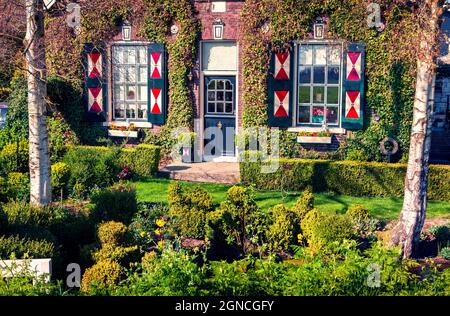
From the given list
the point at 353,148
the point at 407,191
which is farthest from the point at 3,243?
the point at 353,148

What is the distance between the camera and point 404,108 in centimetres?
1399

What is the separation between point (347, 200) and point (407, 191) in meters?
3.25

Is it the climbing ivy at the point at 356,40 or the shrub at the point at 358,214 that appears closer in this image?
the shrub at the point at 358,214

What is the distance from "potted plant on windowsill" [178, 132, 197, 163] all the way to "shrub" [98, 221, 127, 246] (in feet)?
23.9

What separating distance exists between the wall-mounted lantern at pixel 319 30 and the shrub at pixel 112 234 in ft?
26.7

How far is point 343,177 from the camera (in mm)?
12945

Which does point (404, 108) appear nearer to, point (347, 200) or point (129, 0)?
point (347, 200)

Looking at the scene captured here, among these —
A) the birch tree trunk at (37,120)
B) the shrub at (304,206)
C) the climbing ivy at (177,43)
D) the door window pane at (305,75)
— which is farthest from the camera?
the climbing ivy at (177,43)

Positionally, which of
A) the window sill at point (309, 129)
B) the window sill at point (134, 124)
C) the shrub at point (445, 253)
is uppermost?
the window sill at point (134, 124)

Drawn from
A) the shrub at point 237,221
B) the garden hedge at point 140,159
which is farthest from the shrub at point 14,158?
the shrub at point 237,221

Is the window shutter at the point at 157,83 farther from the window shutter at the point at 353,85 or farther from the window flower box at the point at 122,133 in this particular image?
the window shutter at the point at 353,85

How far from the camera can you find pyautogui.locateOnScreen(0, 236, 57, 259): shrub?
23.6 feet

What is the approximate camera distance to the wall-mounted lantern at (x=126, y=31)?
15.7 m
